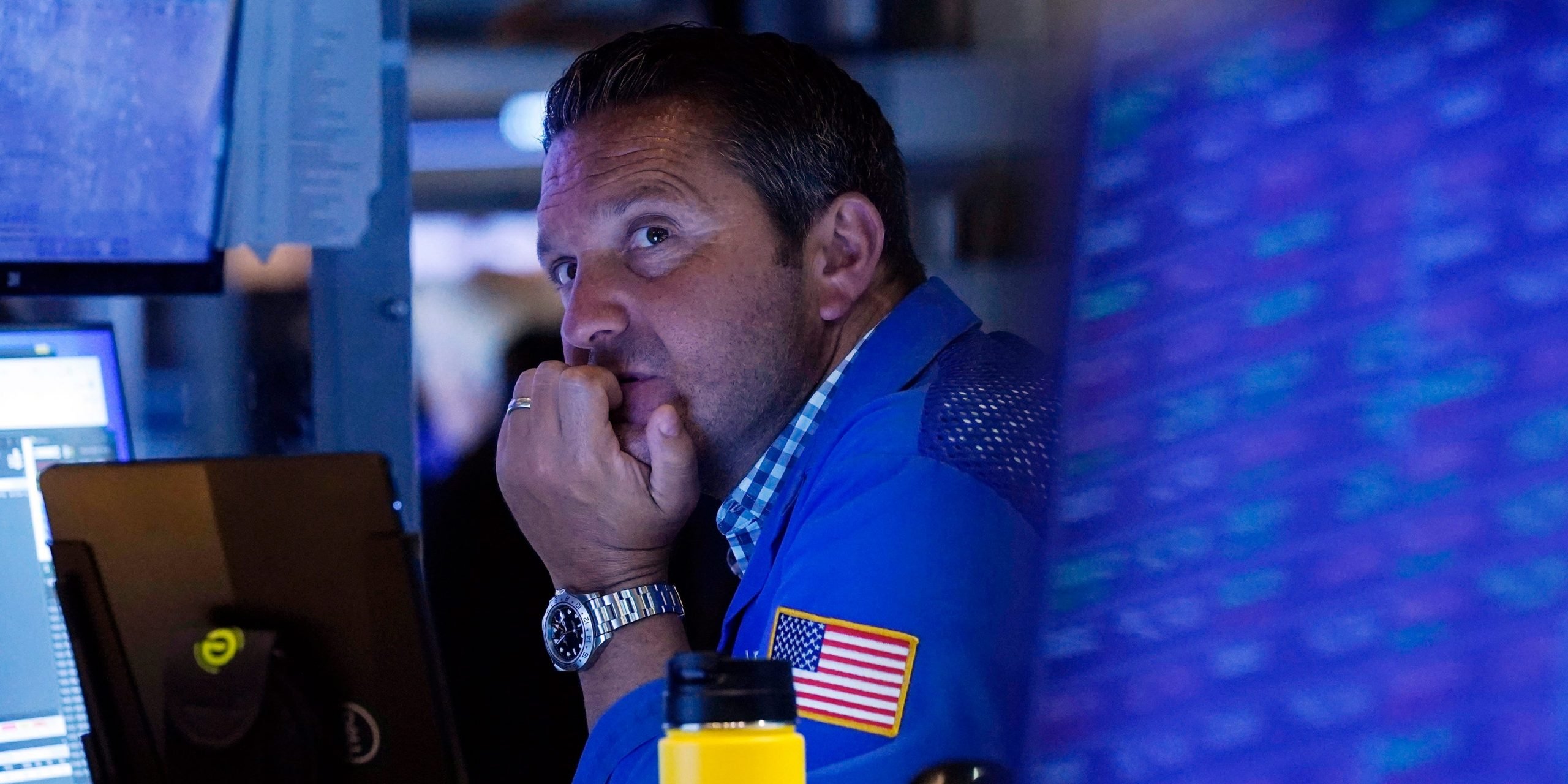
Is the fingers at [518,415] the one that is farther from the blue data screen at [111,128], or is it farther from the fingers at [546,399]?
the blue data screen at [111,128]

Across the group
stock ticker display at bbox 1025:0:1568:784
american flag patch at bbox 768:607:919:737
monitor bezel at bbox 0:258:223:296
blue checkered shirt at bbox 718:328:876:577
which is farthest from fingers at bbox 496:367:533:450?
stock ticker display at bbox 1025:0:1568:784

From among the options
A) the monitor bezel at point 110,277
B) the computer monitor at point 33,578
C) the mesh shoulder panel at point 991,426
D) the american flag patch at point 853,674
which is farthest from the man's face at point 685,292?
the monitor bezel at point 110,277

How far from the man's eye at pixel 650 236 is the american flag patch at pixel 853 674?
57 centimetres

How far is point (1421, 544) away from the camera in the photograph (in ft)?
0.92

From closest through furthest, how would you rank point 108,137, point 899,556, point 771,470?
point 899,556, point 771,470, point 108,137

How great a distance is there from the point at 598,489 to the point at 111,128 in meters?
0.94

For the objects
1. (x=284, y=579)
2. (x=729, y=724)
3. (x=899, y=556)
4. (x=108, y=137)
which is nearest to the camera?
(x=729, y=724)

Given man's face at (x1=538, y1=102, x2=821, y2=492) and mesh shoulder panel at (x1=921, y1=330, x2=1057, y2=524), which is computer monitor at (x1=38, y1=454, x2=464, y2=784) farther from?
mesh shoulder panel at (x1=921, y1=330, x2=1057, y2=524)

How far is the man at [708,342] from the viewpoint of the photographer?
1262mm

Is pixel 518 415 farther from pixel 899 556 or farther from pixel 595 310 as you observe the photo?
pixel 899 556

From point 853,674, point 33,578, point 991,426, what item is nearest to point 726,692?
point 853,674

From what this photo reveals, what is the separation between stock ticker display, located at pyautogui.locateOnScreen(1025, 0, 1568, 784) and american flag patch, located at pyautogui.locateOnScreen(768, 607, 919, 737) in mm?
566

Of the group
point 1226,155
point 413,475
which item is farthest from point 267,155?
point 1226,155

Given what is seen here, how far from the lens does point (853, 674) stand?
2.91 ft
